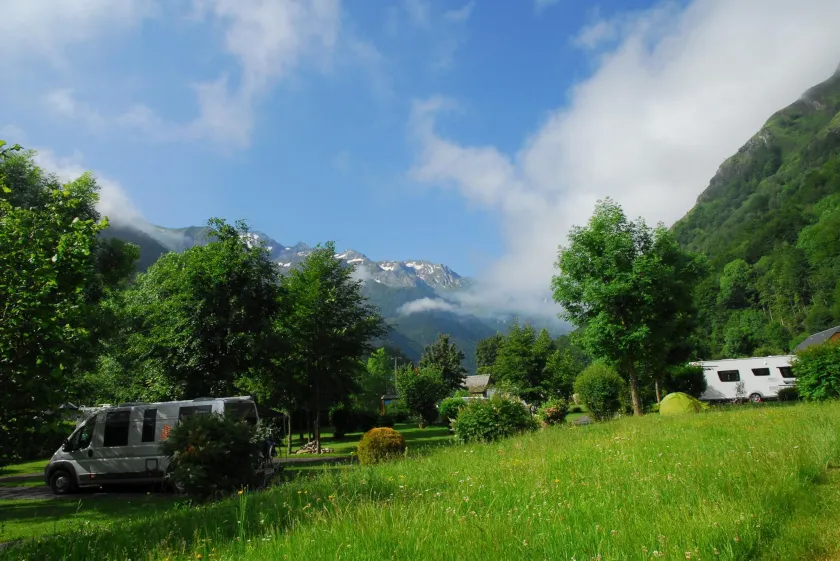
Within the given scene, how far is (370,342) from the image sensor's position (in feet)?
95.1

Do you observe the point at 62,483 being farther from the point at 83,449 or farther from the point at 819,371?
the point at 819,371

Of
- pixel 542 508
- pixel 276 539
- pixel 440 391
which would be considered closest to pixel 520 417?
pixel 542 508

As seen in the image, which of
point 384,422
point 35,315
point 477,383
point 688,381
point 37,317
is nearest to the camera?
point 37,317

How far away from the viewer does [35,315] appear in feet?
20.7

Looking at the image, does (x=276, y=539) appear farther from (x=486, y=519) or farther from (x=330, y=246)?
(x=330, y=246)

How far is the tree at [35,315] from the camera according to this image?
20.0 feet

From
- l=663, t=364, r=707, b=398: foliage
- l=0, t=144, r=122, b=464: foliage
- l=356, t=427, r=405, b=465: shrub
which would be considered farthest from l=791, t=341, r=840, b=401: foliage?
l=0, t=144, r=122, b=464: foliage

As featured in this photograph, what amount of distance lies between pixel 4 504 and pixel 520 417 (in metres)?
14.7

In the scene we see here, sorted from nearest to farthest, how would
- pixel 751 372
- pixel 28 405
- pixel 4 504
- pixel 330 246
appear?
pixel 28 405
pixel 4 504
pixel 330 246
pixel 751 372

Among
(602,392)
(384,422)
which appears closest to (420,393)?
(384,422)

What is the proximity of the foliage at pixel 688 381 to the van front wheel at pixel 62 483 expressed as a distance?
119 feet

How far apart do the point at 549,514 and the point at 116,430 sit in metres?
15.2

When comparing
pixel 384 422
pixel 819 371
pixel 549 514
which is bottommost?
pixel 549 514

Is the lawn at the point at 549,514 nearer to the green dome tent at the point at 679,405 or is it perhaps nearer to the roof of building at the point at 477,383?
the green dome tent at the point at 679,405
